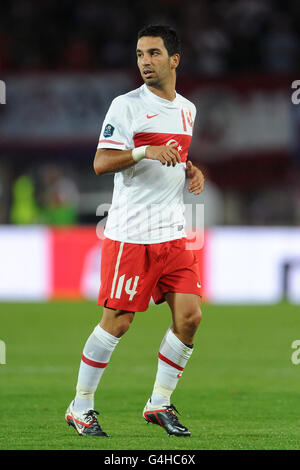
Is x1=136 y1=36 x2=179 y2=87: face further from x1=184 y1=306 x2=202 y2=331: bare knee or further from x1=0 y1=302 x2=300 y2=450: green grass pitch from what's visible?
x1=0 y1=302 x2=300 y2=450: green grass pitch

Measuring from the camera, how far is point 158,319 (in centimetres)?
1131

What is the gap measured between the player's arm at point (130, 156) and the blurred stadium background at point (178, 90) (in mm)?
10740

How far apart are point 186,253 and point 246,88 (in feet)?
40.9

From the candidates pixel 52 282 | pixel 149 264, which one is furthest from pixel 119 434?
pixel 52 282

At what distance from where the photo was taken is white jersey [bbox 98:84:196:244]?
5.11 meters

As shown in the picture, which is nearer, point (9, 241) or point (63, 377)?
point (63, 377)

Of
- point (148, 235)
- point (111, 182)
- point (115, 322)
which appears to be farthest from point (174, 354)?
point (111, 182)

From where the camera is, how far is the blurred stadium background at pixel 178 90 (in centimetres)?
1731

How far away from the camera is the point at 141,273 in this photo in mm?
5113

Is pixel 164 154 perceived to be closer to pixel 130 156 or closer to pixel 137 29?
pixel 130 156

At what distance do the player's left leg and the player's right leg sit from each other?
0.26m

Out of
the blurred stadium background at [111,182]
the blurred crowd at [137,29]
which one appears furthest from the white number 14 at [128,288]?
the blurred crowd at [137,29]
